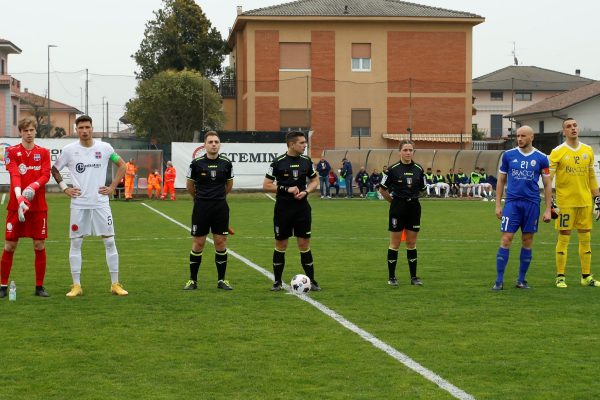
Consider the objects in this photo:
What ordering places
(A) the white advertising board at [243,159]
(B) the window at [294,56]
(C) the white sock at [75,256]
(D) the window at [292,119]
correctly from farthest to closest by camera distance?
(B) the window at [294,56], (D) the window at [292,119], (A) the white advertising board at [243,159], (C) the white sock at [75,256]

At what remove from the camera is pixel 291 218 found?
39.4 feet

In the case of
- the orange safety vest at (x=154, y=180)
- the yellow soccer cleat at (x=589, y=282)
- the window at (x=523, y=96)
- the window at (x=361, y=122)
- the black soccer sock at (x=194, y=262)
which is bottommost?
the yellow soccer cleat at (x=589, y=282)

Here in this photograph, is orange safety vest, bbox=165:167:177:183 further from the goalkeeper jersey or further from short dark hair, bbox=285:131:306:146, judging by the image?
the goalkeeper jersey

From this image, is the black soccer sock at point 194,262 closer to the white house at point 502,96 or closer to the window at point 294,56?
the window at point 294,56

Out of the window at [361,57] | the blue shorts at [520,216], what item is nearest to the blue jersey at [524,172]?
the blue shorts at [520,216]

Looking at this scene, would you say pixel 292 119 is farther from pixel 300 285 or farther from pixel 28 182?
pixel 28 182

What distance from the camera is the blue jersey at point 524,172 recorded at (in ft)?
39.5

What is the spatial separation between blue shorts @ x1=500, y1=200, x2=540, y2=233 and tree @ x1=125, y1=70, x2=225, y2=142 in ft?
173

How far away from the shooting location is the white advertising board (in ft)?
148

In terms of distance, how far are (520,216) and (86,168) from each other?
17.2 ft

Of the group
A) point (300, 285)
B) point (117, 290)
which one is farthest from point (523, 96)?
point (117, 290)

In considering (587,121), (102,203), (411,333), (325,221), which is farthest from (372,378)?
(587,121)

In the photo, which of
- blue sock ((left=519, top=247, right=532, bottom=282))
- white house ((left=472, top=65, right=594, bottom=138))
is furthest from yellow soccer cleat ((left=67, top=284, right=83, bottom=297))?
white house ((left=472, top=65, right=594, bottom=138))

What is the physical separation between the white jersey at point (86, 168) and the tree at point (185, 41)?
64445 millimetres
